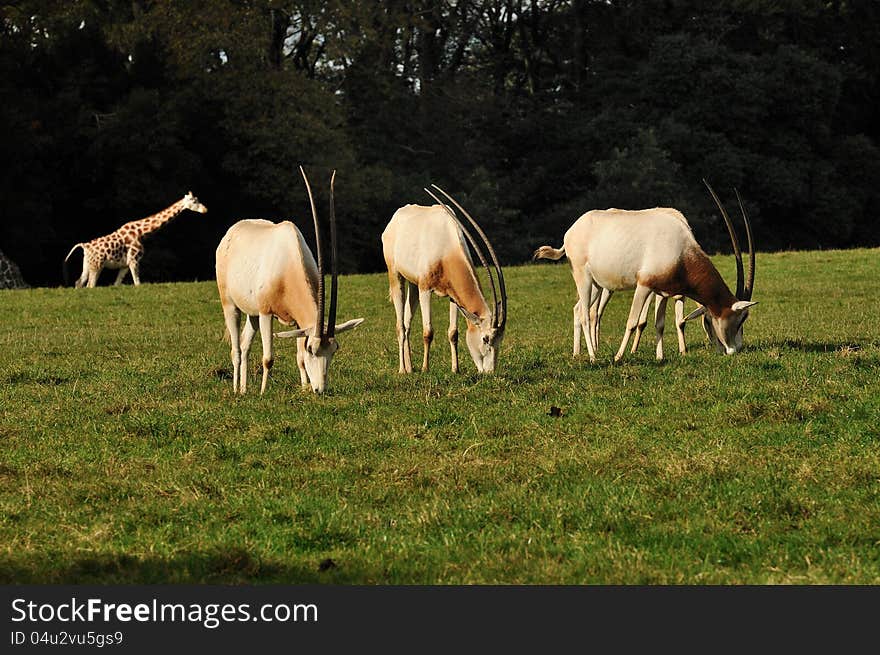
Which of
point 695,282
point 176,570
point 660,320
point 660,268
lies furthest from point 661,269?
point 176,570

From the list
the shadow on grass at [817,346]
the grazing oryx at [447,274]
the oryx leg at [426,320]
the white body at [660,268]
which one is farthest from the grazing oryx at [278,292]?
the shadow on grass at [817,346]

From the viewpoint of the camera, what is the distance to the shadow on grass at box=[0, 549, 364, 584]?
6195 mm

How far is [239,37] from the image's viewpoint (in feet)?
133

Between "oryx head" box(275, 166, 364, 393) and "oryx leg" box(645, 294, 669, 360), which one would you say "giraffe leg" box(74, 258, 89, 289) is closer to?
"oryx leg" box(645, 294, 669, 360)

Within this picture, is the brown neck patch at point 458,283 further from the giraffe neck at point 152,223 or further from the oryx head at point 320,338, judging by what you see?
the giraffe neck at point 152,223

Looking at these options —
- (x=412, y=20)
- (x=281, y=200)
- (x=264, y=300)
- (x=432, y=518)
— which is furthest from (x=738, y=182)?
(x=432, y=518)

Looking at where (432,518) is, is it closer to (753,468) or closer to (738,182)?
(753,468)

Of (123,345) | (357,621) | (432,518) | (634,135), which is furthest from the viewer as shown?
(634,135)

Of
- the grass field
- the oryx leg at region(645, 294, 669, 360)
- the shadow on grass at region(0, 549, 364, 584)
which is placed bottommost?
the shadow on grass at region(0, 549, 364, 584)

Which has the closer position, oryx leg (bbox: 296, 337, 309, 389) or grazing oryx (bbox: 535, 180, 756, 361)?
oryx leg (bbox: 296, 337, 309, 389)

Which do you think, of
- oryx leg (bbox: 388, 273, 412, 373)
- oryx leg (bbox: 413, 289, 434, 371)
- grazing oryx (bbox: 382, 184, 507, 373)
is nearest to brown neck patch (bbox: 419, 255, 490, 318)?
grazing oryx (bbox: 382, 184, 507, 373)

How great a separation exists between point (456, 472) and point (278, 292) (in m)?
3.96

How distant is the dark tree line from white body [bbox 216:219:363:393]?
1022 inches

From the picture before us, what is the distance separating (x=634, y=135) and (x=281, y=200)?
606 inches
